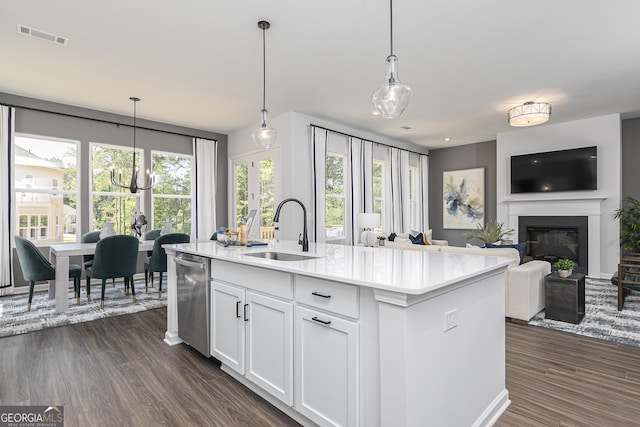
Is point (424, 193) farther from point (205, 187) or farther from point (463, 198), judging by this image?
point (205, 187)

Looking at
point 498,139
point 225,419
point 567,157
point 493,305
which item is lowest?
point 225,419

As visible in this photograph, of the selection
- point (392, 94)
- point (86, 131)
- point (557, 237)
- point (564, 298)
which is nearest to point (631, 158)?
point (557, 237)

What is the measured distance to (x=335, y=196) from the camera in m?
6.45

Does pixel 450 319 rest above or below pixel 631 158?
A: below

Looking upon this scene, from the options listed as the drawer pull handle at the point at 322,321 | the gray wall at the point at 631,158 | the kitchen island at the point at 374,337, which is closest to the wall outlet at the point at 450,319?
the kitchen island at the point at 374,337

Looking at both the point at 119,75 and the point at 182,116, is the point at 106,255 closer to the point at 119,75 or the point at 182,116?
the point at 119,75

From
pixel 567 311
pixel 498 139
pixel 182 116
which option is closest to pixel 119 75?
pixel 182 116

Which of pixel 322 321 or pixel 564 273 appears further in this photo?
pixel 564 273

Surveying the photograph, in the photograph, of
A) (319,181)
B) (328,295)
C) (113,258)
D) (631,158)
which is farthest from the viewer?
(631,158)

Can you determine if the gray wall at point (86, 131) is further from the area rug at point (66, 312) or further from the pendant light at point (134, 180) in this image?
the area rug at point (66, 312)

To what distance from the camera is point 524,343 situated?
9.84 ft

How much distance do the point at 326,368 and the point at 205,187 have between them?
559 centimetres

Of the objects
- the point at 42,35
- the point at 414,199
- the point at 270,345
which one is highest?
the point at 42,35

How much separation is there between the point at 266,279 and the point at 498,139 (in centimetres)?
671
